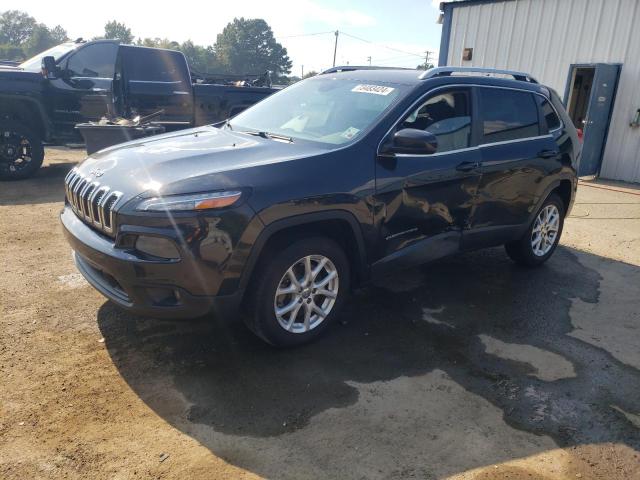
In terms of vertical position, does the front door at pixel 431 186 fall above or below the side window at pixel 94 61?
below

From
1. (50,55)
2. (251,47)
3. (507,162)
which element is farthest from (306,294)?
(251,47)

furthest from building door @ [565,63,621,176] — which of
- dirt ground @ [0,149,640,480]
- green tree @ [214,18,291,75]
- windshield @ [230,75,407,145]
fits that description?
green tree @ [214,18,291,75]

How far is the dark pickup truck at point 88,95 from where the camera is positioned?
25.9 ft

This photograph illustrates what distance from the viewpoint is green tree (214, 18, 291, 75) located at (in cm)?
10581

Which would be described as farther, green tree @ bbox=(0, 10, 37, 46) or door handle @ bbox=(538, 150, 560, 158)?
green tree @ bbox=(0, 10, 37, 46)

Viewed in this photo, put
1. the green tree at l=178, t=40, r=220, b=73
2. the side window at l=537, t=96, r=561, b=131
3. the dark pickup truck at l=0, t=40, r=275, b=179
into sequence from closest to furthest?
the side window at l=537, t=96, r=561, b=131 < the dark pickup truck at l=0, t=40, r=275, b=179 < the green tree at l=178, t=40, r=220, b=73

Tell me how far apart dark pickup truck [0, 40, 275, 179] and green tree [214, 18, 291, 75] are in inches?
3966

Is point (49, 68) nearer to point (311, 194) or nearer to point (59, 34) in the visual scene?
point (311, 194)

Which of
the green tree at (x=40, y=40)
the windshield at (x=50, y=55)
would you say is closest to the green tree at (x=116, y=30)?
the green tree at (x=40, y=40)

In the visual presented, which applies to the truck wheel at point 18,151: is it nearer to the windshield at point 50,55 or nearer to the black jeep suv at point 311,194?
the windshield at point 50,55

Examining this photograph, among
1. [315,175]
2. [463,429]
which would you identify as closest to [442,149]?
[315,175]

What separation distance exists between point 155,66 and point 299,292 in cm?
705

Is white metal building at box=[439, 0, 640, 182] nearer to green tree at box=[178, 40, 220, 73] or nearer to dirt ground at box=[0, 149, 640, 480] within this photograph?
dirt ground at box=[0, 149, 640, 480]

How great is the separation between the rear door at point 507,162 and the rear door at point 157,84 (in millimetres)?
5773
